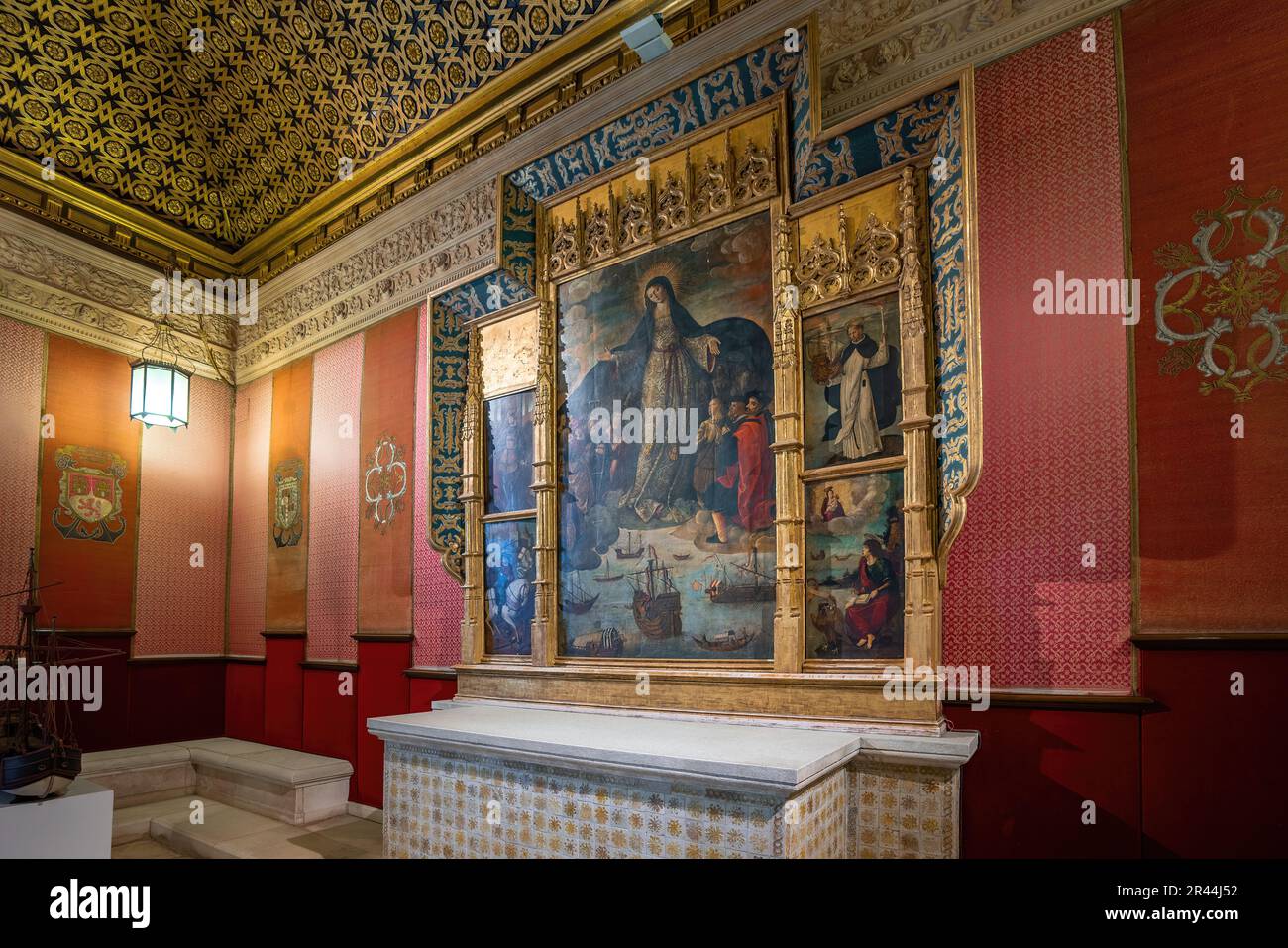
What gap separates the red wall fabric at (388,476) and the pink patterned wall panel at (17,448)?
352cm

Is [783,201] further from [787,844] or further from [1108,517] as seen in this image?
[787,844]

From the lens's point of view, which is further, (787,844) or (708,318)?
(708,318)

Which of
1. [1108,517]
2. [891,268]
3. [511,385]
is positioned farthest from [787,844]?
[511,385]

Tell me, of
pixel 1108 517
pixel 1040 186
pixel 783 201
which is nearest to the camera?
pixel 1108 517

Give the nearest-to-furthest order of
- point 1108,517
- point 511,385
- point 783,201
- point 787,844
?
point 787,844 → point 1108,517 → point 783,201 → point 511,385

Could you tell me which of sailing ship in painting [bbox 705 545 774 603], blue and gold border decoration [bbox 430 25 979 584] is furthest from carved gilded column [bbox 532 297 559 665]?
sailing ship in painting [bbox 705 545 774 603]

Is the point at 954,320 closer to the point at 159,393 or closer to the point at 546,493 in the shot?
the point at 546,493

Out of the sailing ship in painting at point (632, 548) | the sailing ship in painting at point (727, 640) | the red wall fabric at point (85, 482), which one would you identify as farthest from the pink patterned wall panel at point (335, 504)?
the sailing ship in painting at point (727, 640)

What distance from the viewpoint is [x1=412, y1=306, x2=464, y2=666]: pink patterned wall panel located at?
7.00m

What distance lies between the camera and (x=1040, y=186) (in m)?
4.19

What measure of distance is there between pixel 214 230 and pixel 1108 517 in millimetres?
10303

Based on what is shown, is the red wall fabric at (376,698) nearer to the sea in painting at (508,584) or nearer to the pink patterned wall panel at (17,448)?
the sea in painting at (508,584)

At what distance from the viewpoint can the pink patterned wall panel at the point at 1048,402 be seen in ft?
12.6

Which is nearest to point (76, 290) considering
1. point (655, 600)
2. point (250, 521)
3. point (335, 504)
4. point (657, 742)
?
point (250, 521)
